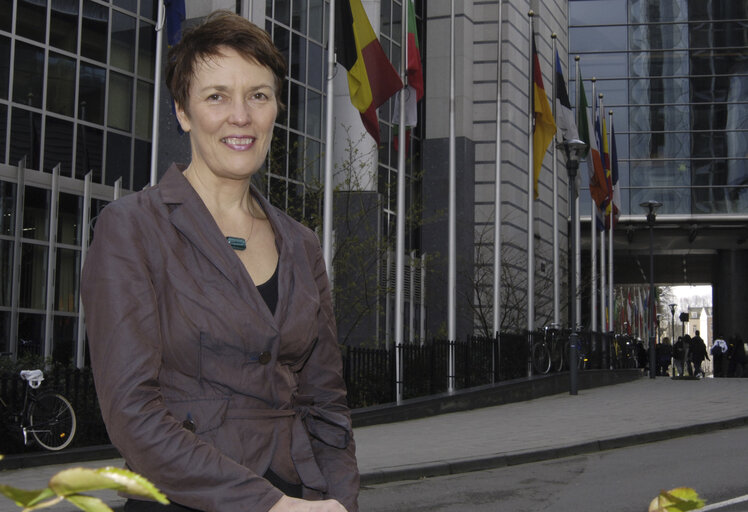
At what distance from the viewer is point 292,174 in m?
23.5

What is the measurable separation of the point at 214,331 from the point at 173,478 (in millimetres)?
311

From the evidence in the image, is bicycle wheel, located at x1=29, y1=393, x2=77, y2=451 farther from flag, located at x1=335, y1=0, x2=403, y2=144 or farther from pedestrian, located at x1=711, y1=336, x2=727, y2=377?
pedestrian, located at x1=711, y1=336, x2=727, y2=377

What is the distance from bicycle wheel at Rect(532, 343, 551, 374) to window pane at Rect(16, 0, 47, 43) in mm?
11823

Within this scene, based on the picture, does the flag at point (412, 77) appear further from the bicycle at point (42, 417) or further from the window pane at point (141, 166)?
the bicycle at point (42, 417)

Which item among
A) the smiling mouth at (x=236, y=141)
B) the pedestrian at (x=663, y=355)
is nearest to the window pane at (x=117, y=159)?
the smiling mouth at (x=236, y=141)

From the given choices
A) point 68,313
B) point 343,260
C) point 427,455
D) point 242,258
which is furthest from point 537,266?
point 242,258

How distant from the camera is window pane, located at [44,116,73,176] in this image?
19.7m

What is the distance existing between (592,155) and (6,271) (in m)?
16.6

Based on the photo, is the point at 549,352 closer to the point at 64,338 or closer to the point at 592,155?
the point at 592,155

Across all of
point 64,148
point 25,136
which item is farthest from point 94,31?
point 25,136

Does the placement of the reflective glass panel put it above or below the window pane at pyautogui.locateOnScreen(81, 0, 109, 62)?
below

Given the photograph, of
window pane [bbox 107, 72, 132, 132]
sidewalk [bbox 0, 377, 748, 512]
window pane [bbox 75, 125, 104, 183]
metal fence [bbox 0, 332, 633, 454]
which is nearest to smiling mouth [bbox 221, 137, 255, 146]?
sidewalk [bbox 0, 377, 748, 512]

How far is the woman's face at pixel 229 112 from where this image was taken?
2350 mm

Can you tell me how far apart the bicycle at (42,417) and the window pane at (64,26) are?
9661mm
